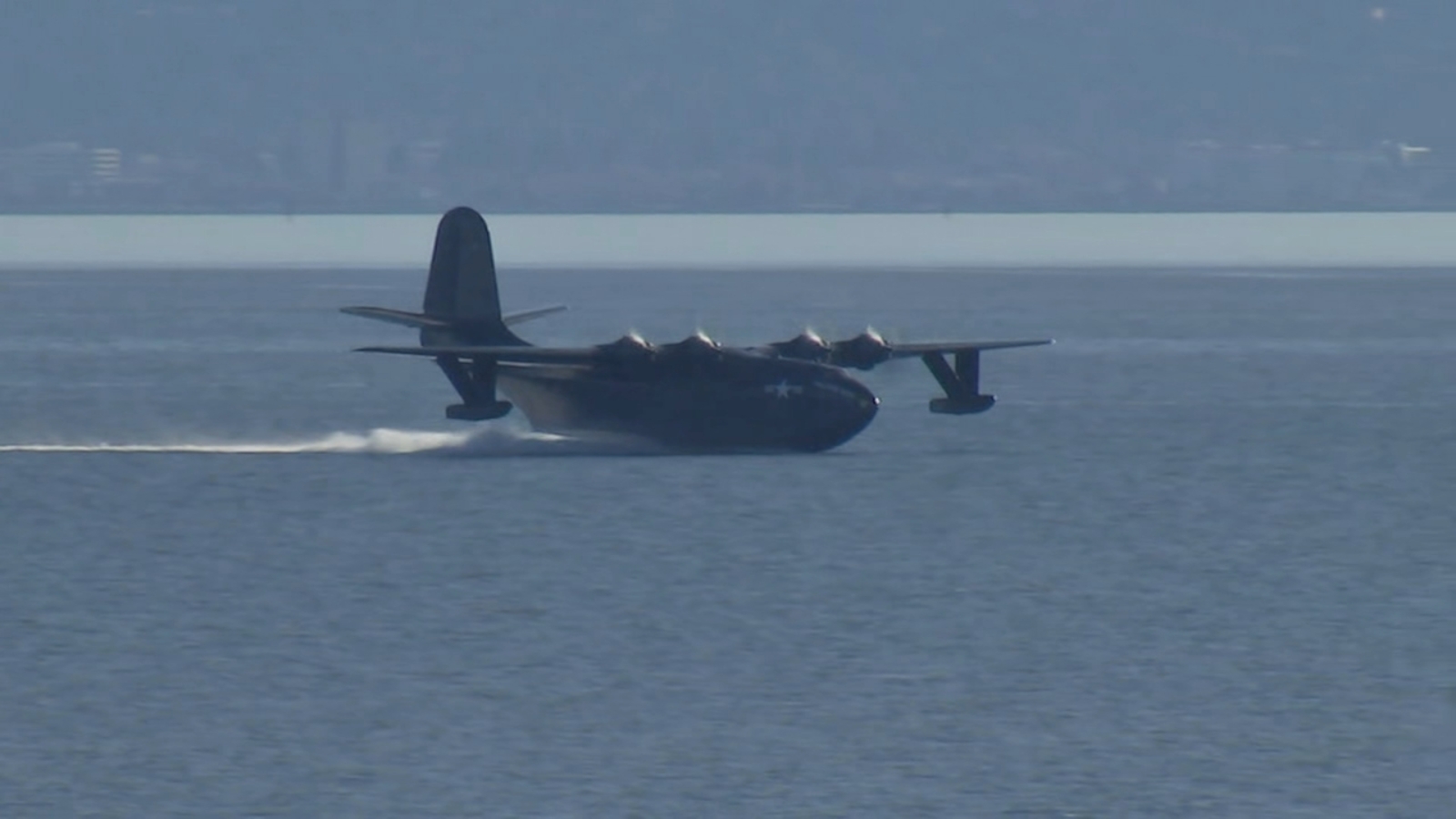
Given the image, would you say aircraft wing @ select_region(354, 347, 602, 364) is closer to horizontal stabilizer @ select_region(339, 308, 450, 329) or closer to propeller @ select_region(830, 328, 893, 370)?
horizontal stabilizer @ select_region(339, 308, 450, 329)

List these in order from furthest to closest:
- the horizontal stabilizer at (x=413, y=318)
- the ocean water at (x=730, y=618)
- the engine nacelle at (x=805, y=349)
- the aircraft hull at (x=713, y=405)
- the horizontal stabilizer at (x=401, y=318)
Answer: the engine nacelle at (x=805, y=349), the horizontal stabilizer at (x=413, y=318), the horizontal stabilizer at (x=401, y=318), the aircraft hull at (x=713, y=405), the ocean water at (x=730, y=618)

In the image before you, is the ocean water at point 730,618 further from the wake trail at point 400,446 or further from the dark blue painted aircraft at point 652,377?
the dark blue painted aircraft at point 652,377

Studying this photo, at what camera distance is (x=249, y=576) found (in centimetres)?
3941

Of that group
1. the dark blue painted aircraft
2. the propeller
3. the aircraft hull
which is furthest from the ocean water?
the propeller

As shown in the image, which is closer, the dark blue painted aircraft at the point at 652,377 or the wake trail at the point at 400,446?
the dark blue painted aircraft at the point at 652,377

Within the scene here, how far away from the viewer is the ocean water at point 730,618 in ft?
83.9

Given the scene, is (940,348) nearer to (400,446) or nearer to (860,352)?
(860,352)

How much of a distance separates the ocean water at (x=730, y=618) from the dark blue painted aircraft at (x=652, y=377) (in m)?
1.10

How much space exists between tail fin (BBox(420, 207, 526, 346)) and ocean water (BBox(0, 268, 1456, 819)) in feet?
8.60

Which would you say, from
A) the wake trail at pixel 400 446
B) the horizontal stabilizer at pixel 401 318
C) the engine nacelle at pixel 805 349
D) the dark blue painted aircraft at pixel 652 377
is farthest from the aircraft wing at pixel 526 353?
the wake trail at pixel 400 446

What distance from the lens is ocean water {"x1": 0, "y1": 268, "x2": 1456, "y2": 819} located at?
83.9ft

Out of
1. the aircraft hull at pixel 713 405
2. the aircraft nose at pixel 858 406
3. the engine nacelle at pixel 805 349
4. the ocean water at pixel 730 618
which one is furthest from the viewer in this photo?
the engine nacelle at pixel 805 349

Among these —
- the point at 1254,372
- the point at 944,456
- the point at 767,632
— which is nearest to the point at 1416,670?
the point at 767,632

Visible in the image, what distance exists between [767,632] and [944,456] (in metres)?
25.2
